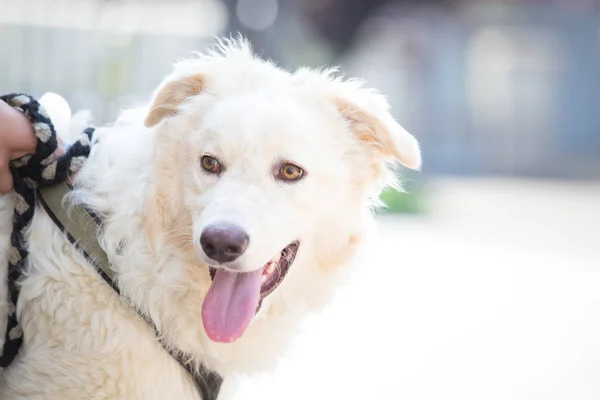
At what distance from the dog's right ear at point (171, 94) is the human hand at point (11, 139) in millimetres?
439

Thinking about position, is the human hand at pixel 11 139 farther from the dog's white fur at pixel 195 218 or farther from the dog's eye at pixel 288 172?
the dog's eye at pixel 288 172

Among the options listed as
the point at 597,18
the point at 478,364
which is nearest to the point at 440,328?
the point at 478,364

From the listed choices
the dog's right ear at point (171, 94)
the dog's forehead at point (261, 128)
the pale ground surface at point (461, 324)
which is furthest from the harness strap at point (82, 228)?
the pale ground surface at point (461, 324)

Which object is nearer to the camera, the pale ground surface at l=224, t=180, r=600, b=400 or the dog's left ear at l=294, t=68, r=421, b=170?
the dog's left ear at l=294, t=68, r=421, b=170

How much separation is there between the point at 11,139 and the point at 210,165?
740 millimetres

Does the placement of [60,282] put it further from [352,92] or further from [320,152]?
[352,92]

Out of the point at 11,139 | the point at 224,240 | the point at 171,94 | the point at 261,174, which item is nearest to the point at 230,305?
the point at 224,240

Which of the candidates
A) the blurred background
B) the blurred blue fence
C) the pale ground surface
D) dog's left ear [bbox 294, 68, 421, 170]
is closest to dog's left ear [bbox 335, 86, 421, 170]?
dog's left ear [bbox 294, 68, 421, 170]

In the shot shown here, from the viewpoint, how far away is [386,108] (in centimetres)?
309

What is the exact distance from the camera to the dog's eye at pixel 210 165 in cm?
283

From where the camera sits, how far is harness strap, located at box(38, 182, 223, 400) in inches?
112

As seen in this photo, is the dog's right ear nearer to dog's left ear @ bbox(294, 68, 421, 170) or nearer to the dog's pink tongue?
dog's left ear @ bbox(294, 68, 421, 170)

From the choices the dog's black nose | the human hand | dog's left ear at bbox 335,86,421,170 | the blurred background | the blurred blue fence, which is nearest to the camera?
the dog's black nose

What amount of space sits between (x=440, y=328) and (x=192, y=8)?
11886 millimetres
